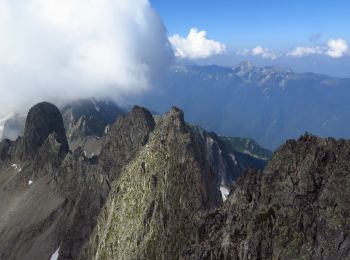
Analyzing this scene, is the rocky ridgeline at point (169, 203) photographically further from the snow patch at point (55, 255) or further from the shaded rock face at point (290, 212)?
the snow patch at point (55, 255)

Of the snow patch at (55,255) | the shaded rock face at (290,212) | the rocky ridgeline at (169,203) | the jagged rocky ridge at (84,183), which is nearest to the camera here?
the shaded rock face at (290,212)

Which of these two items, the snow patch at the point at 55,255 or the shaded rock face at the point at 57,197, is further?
the shaded rock face at the point at 57,197

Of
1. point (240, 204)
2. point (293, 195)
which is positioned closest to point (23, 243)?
point (240, 204)

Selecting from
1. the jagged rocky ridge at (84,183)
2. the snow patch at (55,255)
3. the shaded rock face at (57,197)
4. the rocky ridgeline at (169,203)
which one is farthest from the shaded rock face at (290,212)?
the snow patch at (55,255)

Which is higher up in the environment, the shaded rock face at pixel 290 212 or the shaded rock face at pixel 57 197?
the shaded rock face at pixel 57 197

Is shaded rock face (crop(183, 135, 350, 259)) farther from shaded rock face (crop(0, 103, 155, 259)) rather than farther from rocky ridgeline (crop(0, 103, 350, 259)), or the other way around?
shaded rock face (crop(0, 103, 155, 259))

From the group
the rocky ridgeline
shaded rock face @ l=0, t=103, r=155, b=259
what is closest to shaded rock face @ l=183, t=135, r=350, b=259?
the rocky ridgeline

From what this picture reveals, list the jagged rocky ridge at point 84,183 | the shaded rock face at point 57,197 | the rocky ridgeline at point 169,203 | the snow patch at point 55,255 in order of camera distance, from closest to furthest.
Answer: the rocky ridgeline at point 169,203 → the jagged rocky ridge at point 84,183 → the snow patch at point 55,255 → the shaded rock face at point 57,197

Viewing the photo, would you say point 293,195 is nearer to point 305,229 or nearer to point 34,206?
point 305,229
